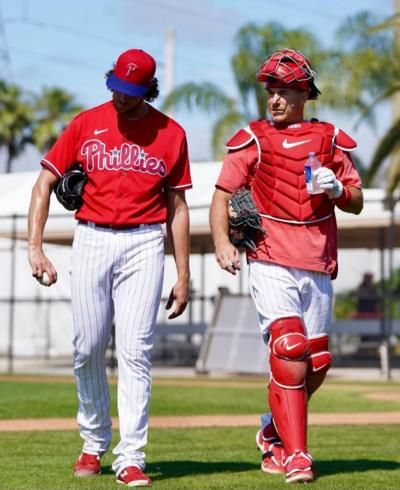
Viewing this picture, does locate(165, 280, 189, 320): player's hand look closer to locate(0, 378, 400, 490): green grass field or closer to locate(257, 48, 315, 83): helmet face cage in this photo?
locate(0, 378, 400, 490): green grass field

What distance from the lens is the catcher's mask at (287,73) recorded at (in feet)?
23.5

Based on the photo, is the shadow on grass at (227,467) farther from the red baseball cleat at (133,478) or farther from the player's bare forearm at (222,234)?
the player's bare forearm at (222,234)

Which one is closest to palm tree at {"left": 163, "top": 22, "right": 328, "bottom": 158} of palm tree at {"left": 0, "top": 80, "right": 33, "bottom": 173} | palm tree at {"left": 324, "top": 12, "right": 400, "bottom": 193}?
palm tree at {"left": 324, "top": 12, "right": 400, "bottom": 193}

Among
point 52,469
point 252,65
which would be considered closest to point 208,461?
point 52,469

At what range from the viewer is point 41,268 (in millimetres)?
6734

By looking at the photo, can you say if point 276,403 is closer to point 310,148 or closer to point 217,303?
point 310,148

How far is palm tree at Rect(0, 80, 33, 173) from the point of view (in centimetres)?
5262

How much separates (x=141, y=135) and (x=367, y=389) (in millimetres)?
11375

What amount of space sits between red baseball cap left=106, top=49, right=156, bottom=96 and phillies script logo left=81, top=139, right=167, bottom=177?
0.31 m

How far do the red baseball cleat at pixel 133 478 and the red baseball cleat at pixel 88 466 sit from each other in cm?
37

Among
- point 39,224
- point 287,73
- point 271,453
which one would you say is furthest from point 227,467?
point 287,73

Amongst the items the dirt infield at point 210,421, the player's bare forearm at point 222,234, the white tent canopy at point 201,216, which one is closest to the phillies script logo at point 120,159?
the player's bare forearm at point 222,234

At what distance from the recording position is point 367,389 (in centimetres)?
1764

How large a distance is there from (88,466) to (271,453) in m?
1.12
